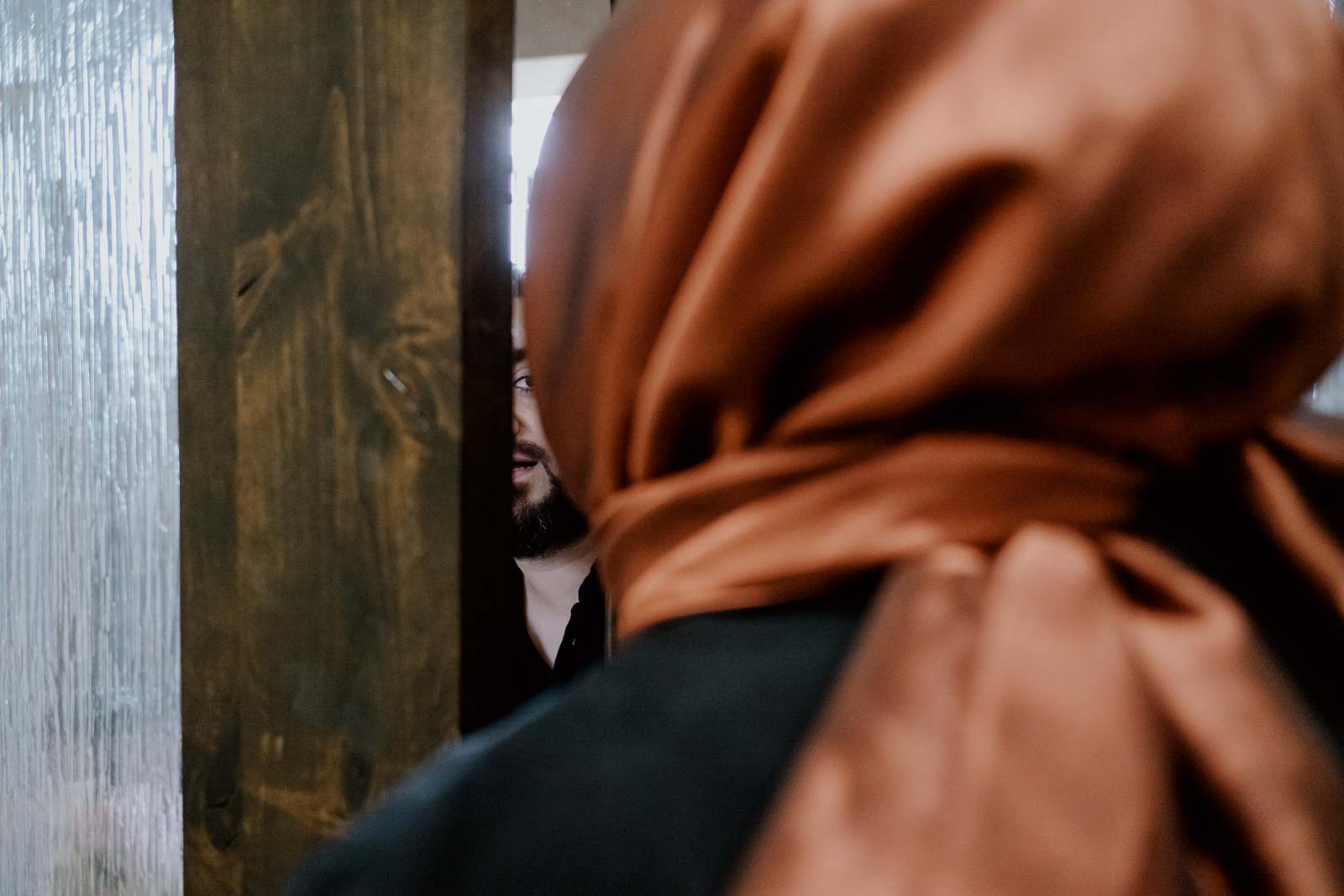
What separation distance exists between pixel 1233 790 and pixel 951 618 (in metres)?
0.10

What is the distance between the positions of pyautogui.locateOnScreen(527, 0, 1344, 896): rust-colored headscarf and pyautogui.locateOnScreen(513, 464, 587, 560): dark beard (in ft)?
4.36

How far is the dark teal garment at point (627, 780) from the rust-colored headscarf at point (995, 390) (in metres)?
0.02

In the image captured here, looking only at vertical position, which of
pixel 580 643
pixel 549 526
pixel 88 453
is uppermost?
pixel 88 453

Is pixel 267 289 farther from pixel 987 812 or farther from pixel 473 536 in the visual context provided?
pixel 987 812

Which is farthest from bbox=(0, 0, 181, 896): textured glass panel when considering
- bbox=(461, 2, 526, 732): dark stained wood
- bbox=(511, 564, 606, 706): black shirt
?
bbox=(511, 564, 606, 706): black shirt

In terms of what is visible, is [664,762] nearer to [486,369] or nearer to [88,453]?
[486,369]

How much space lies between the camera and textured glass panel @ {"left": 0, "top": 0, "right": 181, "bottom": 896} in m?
0.86

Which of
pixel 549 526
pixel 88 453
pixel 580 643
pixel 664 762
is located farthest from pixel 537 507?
pixel 664 762

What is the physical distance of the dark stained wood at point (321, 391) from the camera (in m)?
0.64

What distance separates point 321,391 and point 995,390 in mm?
478

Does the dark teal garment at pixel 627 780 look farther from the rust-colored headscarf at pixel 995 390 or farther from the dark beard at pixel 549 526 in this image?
the dark beard at pixel 549 526

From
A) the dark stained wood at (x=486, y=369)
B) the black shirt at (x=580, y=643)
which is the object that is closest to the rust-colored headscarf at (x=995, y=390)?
the dark stained wood at (x=486, y=369)

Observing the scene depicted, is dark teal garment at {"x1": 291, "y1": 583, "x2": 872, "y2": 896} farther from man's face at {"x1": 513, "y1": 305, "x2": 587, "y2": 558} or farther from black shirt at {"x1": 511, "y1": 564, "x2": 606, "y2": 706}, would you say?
man's face at {"x1": 513, "y1": 305, "x2": 587, "y2": 558}

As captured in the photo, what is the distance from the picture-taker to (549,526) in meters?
1.74
